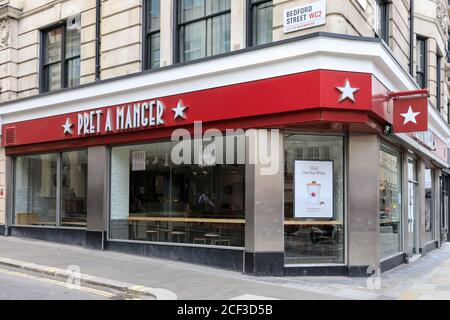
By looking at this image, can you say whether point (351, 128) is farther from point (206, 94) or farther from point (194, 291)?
point (194, 291)

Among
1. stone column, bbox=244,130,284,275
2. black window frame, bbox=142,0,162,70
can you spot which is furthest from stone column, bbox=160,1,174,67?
stone column, bbox=244,130,284,275

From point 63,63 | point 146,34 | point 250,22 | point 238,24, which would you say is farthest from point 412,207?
point 63,63

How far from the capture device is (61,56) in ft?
50.8

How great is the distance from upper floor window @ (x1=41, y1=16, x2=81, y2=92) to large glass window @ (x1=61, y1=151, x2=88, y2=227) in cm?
220

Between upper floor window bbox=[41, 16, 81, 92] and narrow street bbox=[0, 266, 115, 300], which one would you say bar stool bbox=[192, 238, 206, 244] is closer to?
narrow street bbox=[0, 266, 115, 300]

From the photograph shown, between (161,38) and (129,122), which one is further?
(161,38)

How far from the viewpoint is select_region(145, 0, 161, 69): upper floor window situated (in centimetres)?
1298

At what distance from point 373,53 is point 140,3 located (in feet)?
20.3

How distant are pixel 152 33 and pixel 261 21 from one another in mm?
3196

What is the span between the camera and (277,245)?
1036 cm

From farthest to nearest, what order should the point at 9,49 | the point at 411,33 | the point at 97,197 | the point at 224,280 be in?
the point at 9,49, the point at 411,33, the point at 97,197, the point at 224,280

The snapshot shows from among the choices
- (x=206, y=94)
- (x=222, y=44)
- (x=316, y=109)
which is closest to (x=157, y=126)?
(x=206, y=94)

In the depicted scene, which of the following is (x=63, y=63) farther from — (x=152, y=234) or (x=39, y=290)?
(x=39, y=290)

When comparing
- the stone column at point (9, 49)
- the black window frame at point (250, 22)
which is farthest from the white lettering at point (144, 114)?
the stone column at point (9, 49)
